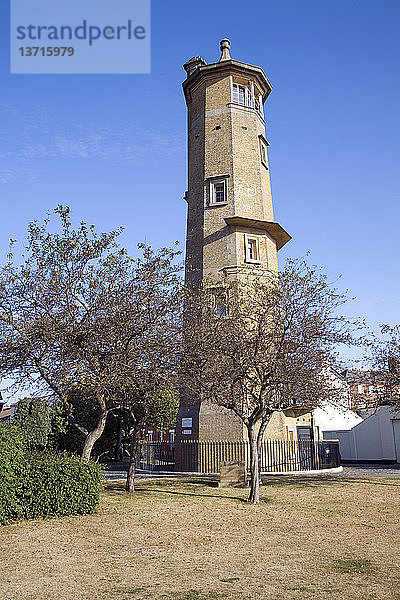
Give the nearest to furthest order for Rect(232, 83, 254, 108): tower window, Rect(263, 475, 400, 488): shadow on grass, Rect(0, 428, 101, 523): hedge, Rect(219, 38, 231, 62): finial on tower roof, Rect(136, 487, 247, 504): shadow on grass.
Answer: Rect(0, 428, 101, 523): hedge
Rect(136, 487, 247, 504): shadow on grass
Rect(263, 475, 400, 488): shadow on grass
Rect(232, 83, 254, 108): tower window
Rect(219, 38, 231, 62): finial on tower roof

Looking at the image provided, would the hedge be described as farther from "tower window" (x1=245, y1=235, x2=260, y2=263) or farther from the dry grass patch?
"tower window" (x1=245, y1=235, x2=260, y2=263)

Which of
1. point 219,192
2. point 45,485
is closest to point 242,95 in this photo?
point 219,192

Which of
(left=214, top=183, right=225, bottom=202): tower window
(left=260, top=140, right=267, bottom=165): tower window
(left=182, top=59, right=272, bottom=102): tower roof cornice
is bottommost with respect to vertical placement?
(left=214, top=183, right=225, bottom=202): tower window

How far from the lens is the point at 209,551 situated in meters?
10.3

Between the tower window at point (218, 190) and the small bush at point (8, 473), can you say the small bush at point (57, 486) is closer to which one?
the small bush at point (8, 473)

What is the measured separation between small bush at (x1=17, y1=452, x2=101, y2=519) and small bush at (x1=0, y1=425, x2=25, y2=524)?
0.20 metres

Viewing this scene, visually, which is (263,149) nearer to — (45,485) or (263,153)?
(263,153)

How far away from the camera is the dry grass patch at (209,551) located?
767 centimetres

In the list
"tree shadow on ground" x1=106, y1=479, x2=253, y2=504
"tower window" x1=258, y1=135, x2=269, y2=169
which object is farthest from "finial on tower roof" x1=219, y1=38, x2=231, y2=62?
"tree shadow on ground" x1=106, y1=479, x2=253, y2=504

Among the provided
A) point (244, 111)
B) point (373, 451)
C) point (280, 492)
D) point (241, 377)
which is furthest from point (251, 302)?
point (373, 451)

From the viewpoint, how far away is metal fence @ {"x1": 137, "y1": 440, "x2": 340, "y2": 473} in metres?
26.7

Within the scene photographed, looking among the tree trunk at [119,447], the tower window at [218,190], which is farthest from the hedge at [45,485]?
the tree trunk at [119,447]

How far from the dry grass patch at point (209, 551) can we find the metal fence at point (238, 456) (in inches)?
366

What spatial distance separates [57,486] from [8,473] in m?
1.50
